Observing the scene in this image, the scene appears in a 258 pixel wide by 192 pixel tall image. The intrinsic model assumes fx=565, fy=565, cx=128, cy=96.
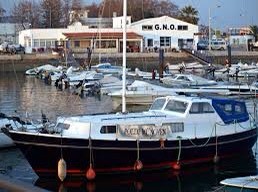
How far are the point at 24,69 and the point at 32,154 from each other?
6261cm

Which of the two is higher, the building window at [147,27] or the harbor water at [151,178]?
the building window at [147,27]

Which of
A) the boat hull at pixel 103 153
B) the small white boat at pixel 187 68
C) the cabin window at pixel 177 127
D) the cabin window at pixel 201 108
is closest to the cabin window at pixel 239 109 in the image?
the cabin window at pixel 201 108

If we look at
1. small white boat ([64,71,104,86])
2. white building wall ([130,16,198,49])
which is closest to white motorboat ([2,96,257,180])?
small white boat ([64,71,104,86])

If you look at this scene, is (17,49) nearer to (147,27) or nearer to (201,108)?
(147,27)

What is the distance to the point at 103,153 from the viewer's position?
18.4 meters

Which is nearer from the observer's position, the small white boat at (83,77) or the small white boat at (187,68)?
the small white boat at (83,77)

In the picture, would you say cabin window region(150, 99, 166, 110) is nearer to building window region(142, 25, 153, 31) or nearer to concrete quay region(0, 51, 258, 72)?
concrete quay region(0, 51, 258, 72)

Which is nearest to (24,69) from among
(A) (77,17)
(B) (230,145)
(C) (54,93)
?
(C) (54,93)

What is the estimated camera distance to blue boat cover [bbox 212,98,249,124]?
2127 cm

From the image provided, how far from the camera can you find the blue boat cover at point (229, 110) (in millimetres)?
21266

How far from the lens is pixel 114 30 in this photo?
89000mm

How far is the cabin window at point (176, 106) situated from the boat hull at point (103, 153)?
1305 mm

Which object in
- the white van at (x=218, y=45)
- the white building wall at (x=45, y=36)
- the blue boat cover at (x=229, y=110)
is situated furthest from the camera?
the white van at (x=218, y=45)

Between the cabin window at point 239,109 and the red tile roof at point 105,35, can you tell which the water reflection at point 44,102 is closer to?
the cabin window at point 239,109
